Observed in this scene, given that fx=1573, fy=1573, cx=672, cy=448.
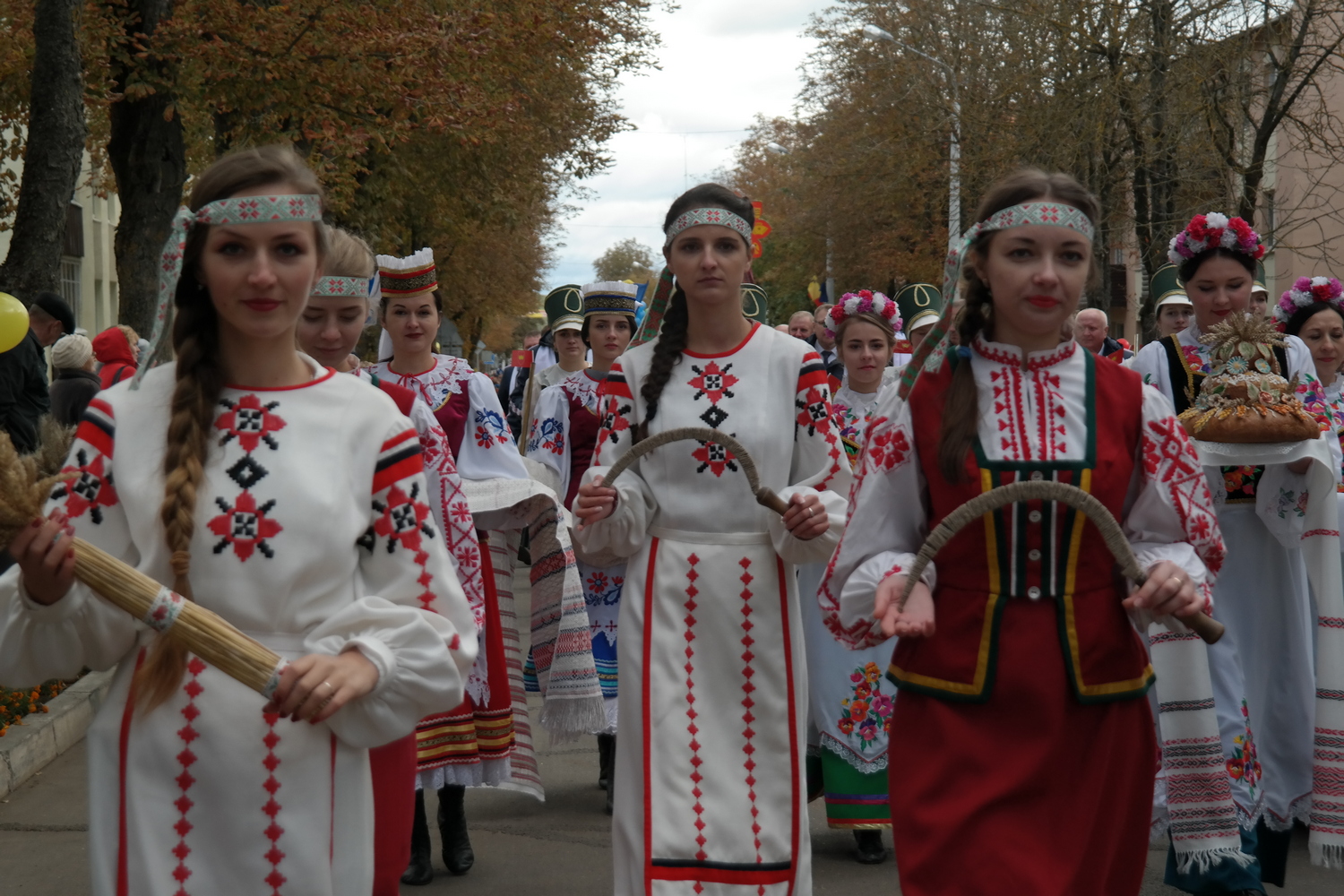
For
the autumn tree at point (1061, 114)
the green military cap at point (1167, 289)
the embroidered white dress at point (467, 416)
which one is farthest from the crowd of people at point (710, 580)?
the autumn tree at point (1061, 114)

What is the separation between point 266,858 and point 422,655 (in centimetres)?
44

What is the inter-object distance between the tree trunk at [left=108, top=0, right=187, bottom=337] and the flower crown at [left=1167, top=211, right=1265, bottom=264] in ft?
36.1

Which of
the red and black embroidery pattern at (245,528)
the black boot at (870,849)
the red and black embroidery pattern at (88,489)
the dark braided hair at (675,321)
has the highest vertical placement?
the dark braided hair at (675,321)

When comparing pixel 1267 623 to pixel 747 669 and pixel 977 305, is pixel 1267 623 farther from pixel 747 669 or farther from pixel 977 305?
pixel 977 305

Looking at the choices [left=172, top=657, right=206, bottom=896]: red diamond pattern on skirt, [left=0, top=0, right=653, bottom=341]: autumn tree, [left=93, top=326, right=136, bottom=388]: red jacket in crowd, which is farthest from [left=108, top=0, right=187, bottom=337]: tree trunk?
[left=172, top=657, right=206, bottom=896]: red diamond pattern on skirt

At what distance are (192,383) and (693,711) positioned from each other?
Result: 2252 mm

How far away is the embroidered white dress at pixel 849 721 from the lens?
619 centimetres

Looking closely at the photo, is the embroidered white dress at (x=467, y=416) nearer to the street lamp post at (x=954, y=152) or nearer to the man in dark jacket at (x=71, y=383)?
the man in dark jacket at (x=71, y=383)

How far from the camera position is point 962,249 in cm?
352

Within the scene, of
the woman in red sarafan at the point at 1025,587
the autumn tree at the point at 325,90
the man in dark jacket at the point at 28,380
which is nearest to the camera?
the woman in red sarafan at the point at 1025,587

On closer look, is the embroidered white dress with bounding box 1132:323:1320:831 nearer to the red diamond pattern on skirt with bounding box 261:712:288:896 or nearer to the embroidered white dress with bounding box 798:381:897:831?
the embroidered white dress with bounding box 798:381:897:831

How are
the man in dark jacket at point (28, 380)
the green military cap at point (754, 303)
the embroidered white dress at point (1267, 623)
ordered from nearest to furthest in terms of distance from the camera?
the embroidered white dress at point (1267, 623) < the man in dark jacket at point (28, 380) < the green military cap at point (754, 303)

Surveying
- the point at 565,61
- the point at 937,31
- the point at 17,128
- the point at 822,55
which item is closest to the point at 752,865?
the point at 17,128

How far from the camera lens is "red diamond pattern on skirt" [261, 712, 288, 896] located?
274 centimetres
